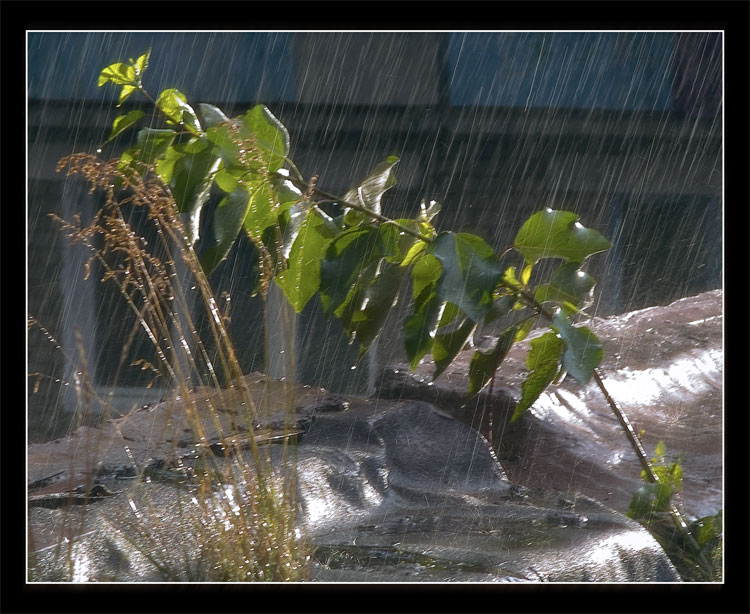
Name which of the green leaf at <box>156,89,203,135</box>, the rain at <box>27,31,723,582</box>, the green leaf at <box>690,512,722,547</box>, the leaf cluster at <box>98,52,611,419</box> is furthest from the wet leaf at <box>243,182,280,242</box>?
the rain at <box>27,31,723,582</box>

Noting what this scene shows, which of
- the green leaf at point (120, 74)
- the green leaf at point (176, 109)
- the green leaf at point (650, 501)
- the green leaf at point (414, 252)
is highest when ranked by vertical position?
the green leaf at point (120, 74)

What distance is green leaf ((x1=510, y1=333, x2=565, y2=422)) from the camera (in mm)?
1816

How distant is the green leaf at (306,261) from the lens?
1.82 meters

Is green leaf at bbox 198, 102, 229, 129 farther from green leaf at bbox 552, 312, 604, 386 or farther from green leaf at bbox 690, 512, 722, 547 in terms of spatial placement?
green leaf at bbox 690, 512, 722, 547

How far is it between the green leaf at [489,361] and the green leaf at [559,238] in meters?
0.21

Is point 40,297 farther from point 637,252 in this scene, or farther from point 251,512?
point 251,512

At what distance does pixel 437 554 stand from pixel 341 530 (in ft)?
1.07

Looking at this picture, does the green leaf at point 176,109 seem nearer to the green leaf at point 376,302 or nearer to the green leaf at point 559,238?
the green leaf at point 376,302

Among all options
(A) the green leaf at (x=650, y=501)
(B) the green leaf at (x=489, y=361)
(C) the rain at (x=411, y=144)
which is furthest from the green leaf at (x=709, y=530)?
(C) the rain at (x=411, y=144)

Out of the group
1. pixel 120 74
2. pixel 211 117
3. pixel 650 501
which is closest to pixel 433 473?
pixel 650 501

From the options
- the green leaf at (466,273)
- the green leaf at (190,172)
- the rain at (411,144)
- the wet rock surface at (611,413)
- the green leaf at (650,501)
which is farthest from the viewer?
the rain at (411,144)

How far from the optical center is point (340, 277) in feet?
5.72

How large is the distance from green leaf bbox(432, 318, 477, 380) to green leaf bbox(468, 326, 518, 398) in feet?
0.33

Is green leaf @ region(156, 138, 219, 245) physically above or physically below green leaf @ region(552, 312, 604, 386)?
above
